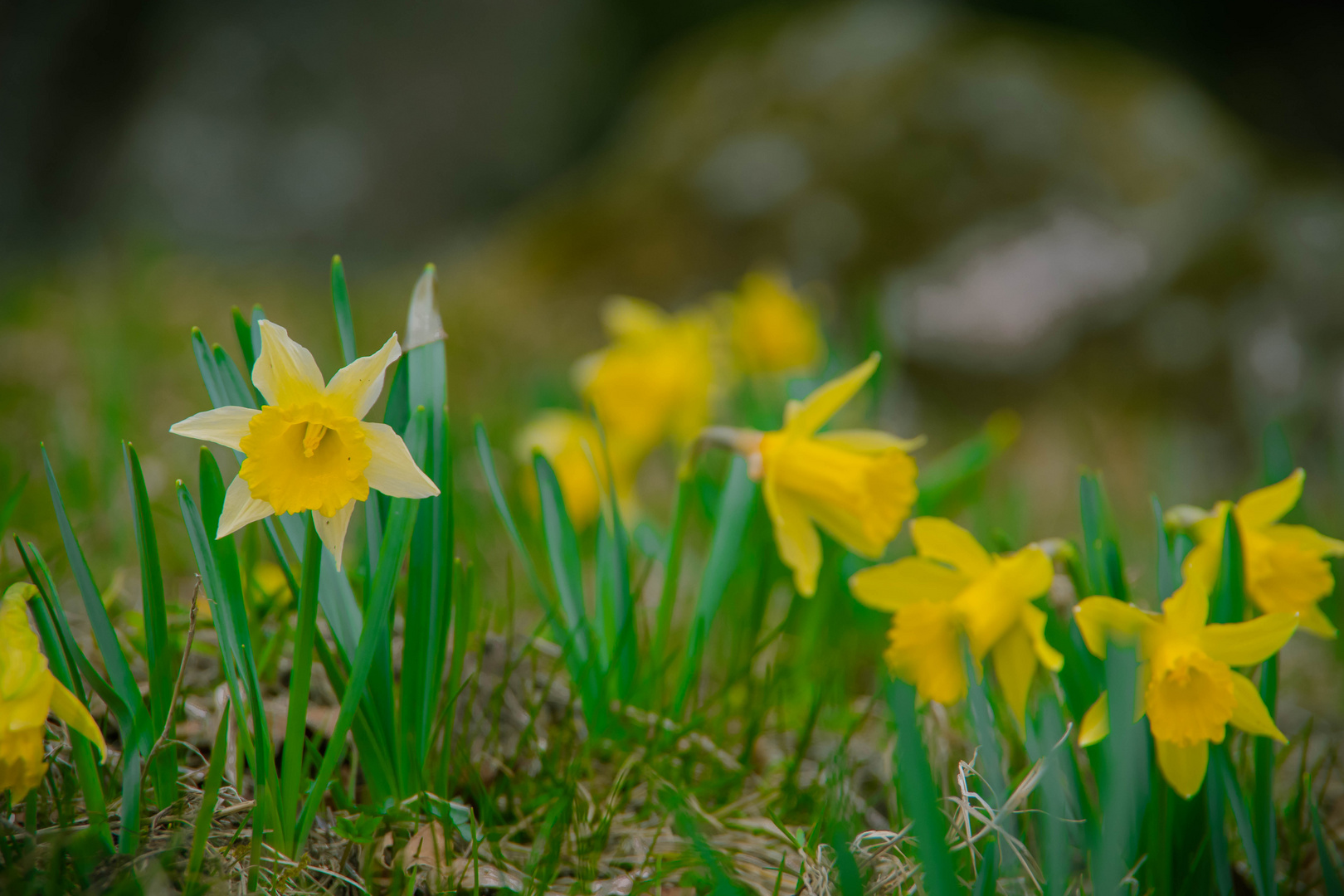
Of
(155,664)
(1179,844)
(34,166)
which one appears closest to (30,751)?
(155,664)

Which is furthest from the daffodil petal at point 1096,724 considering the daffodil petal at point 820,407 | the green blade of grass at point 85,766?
the green blade of grass at point 85,766

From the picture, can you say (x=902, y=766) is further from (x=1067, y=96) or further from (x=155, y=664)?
(x=1067, y=96)

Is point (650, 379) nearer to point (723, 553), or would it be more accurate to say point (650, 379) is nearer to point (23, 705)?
point (723, 553)

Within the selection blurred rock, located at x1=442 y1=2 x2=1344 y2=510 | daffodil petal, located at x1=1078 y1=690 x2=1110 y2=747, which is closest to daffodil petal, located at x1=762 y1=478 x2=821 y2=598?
daffodil petal, located at x1=1078 y1=690 x2=1110 y2=747

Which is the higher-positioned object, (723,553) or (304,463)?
(304,463)

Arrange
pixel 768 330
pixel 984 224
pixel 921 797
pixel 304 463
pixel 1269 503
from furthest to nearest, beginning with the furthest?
pixel 984 224, pixel 768 330, pixel 1269 503, pixel 304 463, pixel 921 797

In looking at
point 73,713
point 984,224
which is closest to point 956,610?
point 73,713
